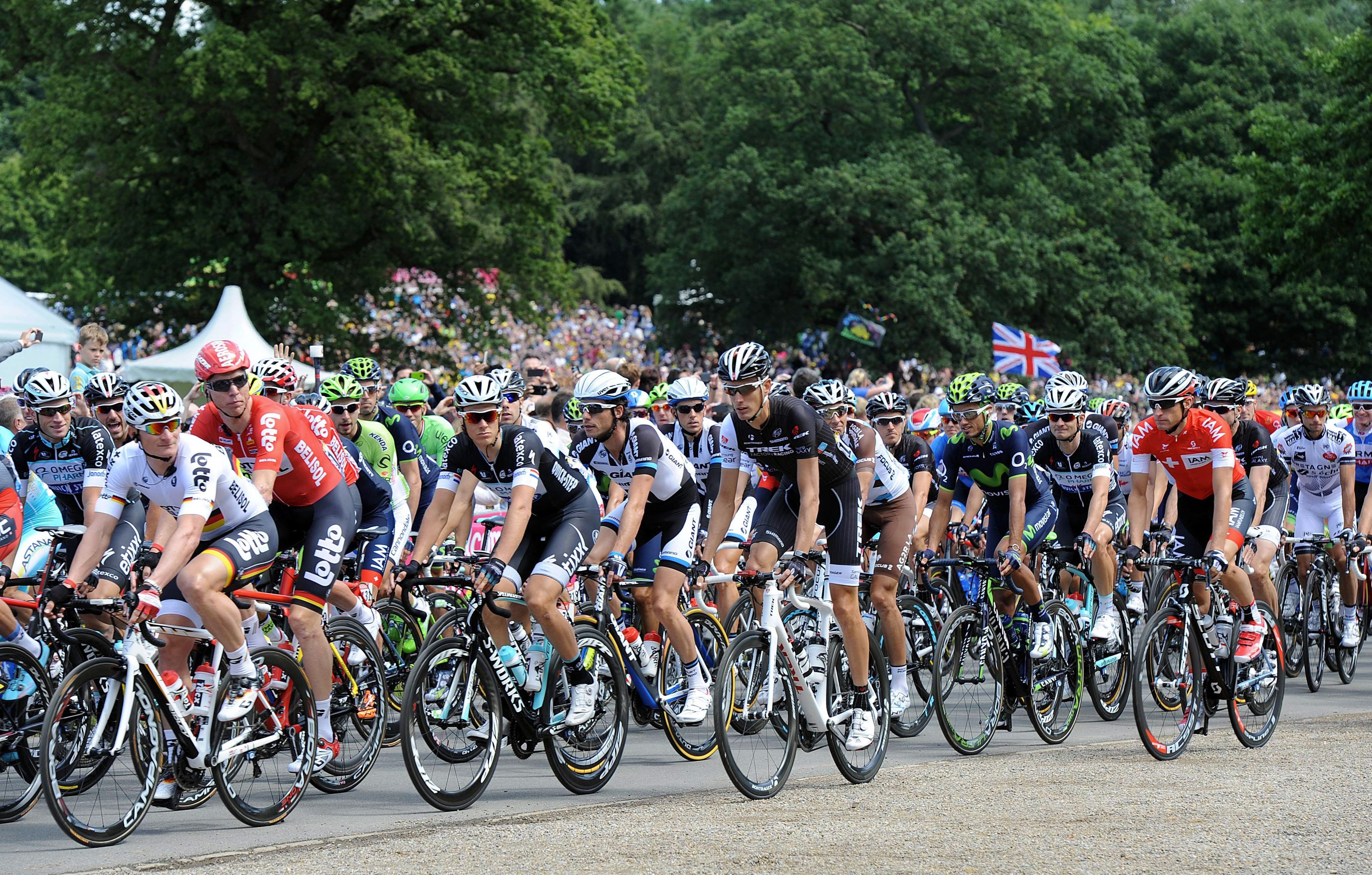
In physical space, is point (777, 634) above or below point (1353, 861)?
above

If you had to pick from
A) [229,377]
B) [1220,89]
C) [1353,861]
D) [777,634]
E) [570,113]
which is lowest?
[1353,861]

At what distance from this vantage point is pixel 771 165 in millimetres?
45156

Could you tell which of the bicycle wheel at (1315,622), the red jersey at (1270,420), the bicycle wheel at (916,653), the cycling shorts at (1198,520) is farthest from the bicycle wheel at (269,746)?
the red jersey at (1270,420)

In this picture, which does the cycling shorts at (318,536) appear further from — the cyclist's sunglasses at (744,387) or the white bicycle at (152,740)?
the cyclist's sunglasses at (744,387)

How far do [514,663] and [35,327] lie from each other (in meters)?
13.3

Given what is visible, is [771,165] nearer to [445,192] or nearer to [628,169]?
[445,192]

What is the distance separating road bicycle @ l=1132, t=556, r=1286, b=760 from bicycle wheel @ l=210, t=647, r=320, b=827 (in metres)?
4.15

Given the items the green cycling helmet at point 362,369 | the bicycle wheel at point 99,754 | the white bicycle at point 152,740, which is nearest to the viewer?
the bicycle wheel at point 99,754

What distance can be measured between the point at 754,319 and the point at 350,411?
36205mm

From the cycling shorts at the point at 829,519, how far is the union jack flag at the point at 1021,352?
83.5 ft

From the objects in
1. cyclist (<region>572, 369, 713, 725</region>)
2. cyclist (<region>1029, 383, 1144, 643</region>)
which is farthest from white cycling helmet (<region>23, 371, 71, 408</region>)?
cyclist (<region>1029, 383, 1144, 643</region>)

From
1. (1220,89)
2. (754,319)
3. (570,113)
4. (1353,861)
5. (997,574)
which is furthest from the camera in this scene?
(1220,89)

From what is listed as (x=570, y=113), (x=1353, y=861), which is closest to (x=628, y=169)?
(x=570, y=113)

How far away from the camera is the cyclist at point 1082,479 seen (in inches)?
429
